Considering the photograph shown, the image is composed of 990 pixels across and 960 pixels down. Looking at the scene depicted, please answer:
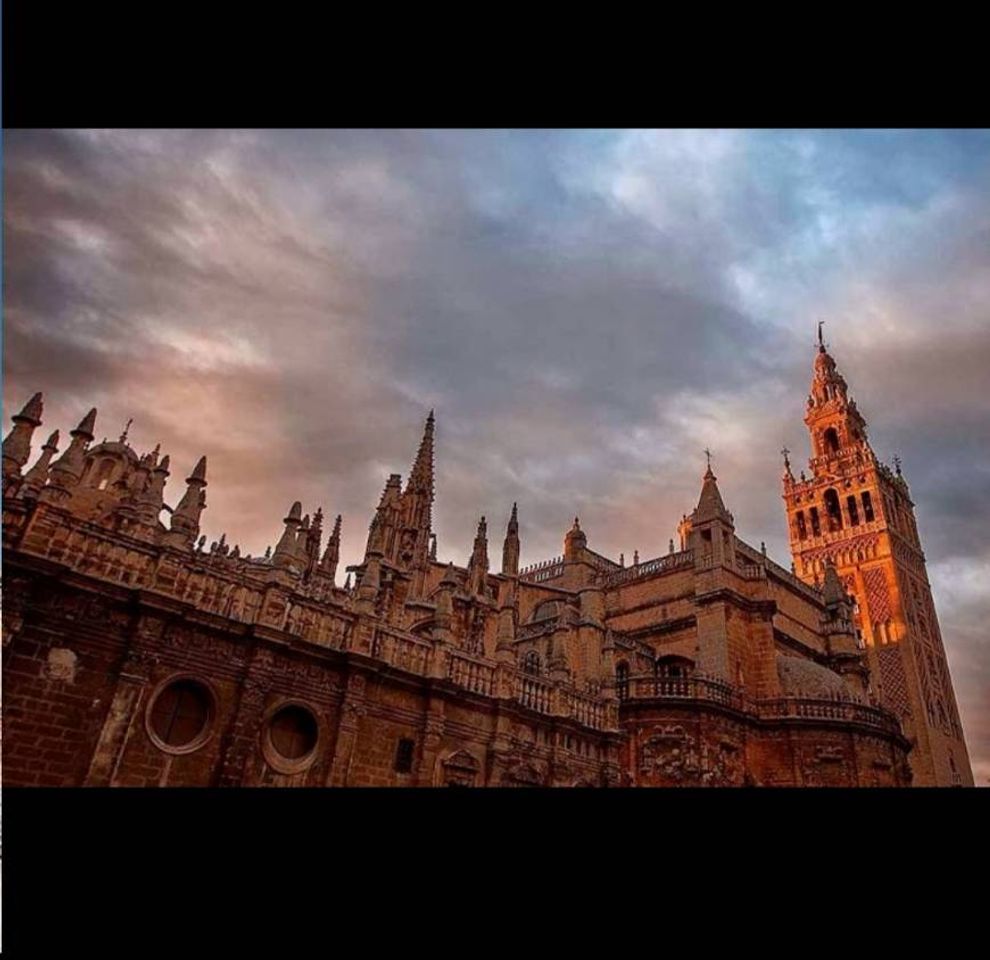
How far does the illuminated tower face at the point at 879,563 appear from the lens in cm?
4059

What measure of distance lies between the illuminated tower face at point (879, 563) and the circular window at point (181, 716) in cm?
3910

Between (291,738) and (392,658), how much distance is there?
2629 millimetres

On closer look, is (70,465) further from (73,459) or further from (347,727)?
(347,727)

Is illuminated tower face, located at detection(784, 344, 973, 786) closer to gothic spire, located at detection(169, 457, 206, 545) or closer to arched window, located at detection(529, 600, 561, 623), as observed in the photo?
arched window, located at detection(529, 600, 561, 623)

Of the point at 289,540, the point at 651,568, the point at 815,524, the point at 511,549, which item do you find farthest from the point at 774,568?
the point at 289,540

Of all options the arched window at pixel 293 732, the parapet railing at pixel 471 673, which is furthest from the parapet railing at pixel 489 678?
the arched window at pixel 293 732

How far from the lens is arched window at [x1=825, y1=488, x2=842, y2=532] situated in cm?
5066

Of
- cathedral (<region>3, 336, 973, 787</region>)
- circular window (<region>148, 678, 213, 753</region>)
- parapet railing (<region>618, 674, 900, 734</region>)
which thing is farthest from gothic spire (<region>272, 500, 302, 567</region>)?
parapet railing (<region>618, 674, 900, 734</region>)

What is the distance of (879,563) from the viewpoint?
46.0m

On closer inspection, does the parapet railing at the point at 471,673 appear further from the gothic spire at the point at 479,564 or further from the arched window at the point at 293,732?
the gothic spire at the point at 479,564
